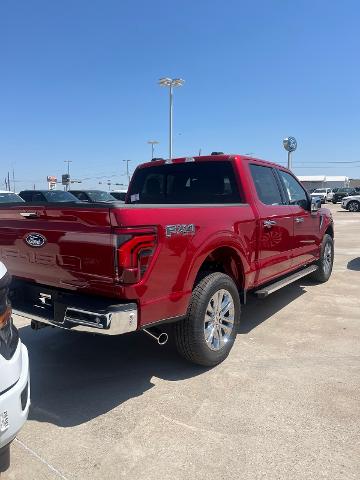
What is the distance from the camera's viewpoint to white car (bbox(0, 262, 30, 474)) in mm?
2104

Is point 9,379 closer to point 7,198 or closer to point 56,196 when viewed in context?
point 7,198

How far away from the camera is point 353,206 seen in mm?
31328

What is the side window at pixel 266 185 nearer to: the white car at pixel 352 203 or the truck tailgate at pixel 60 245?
the truck tailgate at pixel 60 245

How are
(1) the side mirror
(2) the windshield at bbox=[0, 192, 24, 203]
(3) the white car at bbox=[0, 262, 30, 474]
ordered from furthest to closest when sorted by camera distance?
(2) the windshield at bbox=[0, 192, 24, 203] → (1) the side mirror → (3) the white car at bbox=[0, 262, 30, 474]

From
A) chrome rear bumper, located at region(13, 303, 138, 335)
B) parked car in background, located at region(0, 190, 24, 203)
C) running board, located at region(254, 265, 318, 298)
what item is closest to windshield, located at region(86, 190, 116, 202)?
parked car in background, located at region(0, 190, 24, 203)

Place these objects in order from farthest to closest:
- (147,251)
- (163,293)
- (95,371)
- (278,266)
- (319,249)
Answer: (319,249), (278,266), (95,371), (163,293), (147,251)

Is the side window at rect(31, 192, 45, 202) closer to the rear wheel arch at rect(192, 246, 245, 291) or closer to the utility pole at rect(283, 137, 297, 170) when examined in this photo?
the utility pole at rect(283, 137, 297, 170)

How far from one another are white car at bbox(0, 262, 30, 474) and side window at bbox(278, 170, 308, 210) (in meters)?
4.30

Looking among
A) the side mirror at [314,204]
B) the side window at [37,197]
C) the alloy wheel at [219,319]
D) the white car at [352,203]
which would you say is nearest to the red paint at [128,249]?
the alloy wheel at [219,319]

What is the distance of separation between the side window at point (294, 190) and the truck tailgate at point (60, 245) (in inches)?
138

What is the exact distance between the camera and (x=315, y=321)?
17.3ft

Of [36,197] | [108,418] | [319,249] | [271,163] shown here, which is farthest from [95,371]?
[36,197]

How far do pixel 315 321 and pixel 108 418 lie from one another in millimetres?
3065

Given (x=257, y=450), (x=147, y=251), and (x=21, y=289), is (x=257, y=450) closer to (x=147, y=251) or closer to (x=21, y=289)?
(x=147, y=251)
